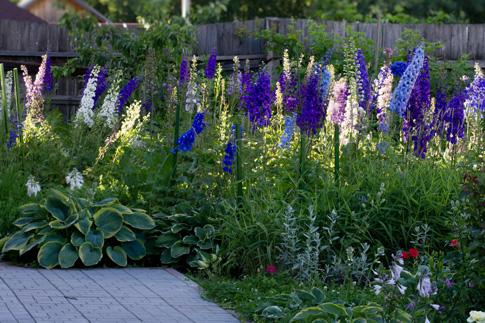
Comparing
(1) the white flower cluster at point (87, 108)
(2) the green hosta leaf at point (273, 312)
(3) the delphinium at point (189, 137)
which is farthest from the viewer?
(1) the white flower cluster at point (87, 108)

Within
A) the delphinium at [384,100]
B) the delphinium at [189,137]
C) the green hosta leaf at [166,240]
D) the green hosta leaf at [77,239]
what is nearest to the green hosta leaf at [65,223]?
the green hosta leaf at [77,239]

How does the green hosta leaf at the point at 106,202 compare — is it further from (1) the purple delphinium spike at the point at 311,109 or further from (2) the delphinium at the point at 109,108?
(2) the delphinium at the point at 109,108

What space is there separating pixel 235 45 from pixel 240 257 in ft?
33.3

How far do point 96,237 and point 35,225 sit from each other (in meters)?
0.56

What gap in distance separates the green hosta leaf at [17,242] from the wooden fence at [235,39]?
9.08 metres

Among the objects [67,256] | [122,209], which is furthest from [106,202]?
[67,256]

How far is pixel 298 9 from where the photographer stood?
1631 inches

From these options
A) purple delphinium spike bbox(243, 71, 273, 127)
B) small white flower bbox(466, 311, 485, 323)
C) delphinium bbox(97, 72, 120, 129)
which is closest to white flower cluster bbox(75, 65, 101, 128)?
delphinium bbox(97, 72, 120, 129)

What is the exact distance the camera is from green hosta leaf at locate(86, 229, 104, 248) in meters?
7.79

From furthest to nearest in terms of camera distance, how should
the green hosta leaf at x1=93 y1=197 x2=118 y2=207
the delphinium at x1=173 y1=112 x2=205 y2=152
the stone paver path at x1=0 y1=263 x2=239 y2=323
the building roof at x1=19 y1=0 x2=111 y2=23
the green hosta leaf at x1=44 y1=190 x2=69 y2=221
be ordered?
1. the building roof at x1=19 y1=0 x2=111 y2=23
2. the delphinium at x1=173 y1=112 x2=205 y2=152
3. the green hosta leaf at x1=93 y1=197 x2=118 y2=207
4. the green hosta leaf at x1=44 y1=190 x2=69 y2=221
5. the stone paver path at x1=0 y1=263 x2=239 y2=323

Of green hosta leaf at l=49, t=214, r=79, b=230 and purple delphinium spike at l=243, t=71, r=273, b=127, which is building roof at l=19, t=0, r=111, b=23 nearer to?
purple delphinium spike at l=243, t=71, r=273, b=127

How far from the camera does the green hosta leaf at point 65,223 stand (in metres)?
7.83

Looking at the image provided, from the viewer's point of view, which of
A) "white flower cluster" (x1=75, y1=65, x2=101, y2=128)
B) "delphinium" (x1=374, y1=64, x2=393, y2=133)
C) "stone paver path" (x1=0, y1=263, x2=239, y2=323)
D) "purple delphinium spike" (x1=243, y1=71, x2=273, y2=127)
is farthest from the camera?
"white flower cluster" (x1=75, y1=65, x2=101, y2=128)

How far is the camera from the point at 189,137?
835 cm
